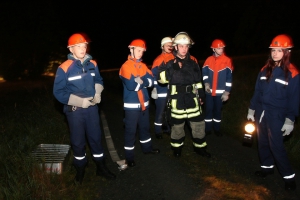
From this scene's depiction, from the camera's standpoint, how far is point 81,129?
434 cm

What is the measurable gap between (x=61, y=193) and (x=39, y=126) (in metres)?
3.29

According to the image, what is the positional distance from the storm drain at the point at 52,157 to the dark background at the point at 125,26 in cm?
1722

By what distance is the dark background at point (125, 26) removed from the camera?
20500 mm

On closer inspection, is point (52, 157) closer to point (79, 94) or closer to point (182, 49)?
point (79, 94)

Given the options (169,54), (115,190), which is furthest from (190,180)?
(169,54)

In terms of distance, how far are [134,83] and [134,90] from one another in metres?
0.12

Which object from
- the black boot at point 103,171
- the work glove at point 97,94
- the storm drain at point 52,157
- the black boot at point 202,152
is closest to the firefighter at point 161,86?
the black boot at point 202,152

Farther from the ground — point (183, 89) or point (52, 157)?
point (183, 89)

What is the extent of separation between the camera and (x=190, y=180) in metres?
4.46

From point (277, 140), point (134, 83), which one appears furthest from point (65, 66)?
point (277, 140)

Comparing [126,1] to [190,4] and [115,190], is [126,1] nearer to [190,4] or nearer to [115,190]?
[190,4]

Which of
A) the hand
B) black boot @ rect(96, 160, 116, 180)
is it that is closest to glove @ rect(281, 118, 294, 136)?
black boot @ rect(96, 160, 116, 180)

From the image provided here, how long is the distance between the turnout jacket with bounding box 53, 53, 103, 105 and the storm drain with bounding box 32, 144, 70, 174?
3.52ft

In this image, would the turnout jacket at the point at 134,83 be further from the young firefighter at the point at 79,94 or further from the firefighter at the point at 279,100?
the firefighter at the point at 279,100
